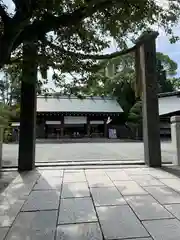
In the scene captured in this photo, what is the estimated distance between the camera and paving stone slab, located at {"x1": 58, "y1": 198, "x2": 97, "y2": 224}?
2140mm

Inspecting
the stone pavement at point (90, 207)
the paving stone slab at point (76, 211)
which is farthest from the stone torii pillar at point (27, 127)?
the paving stone slab at point (76, 211)

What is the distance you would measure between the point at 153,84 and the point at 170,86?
2199 cm

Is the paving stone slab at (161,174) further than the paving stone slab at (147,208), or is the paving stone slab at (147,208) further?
the paving stone slab at (161,174)

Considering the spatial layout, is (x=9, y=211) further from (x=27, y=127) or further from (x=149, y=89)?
(x=149, y=89)

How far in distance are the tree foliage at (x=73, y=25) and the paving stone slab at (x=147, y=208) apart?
7.29 ft

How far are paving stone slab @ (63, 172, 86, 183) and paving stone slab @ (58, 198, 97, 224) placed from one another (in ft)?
3.41

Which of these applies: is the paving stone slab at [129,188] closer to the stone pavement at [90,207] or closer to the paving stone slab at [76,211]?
the stone pavement at [90,207]

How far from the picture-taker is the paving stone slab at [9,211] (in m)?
2.07

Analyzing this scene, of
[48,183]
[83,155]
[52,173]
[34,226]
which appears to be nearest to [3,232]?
[34,226]

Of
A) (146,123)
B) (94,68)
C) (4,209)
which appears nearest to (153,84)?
(146,123)

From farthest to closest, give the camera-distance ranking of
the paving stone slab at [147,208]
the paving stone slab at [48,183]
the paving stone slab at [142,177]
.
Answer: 1. the paving stone slab at [142,177]
2. the paving stone slab at [48,183]
3. the paving stone slab at [147,208]

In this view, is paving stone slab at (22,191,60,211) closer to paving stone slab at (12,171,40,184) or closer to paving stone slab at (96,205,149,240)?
paving stone slab at (96,205,149,240)

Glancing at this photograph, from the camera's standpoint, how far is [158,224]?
1995 millimetres

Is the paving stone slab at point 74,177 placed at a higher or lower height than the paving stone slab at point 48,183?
higher
